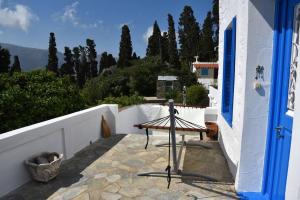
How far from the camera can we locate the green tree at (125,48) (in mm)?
37188

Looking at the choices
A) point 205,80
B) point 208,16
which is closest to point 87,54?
point 208,16

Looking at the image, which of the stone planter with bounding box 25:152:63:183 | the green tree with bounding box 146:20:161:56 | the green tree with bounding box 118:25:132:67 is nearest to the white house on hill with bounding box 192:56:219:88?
the green tree with bounding box 118:25:132:67

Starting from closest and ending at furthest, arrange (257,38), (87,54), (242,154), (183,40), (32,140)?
(257,38), (242,154), (32,140), (183,40), (87,54)

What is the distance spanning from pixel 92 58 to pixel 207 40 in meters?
20.6

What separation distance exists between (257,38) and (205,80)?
2355 centimetres

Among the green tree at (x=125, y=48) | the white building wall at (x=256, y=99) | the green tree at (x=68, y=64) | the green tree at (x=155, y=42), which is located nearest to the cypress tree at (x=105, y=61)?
the green tree at (x=68, y=64)

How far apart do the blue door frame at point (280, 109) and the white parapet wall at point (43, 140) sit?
11.1 ft

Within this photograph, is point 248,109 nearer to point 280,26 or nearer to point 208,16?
point 280,26

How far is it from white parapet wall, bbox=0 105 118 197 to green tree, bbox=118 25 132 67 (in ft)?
104

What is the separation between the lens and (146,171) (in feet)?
13.3

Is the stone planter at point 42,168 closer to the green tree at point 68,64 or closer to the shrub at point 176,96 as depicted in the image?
the shrub at point 176,96

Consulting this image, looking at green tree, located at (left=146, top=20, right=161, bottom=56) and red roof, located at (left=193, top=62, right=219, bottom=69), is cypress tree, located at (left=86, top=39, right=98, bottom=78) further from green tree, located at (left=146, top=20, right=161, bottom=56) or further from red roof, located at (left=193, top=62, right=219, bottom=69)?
red roof, located at (left=193, top=62, right=219, bottom=69)

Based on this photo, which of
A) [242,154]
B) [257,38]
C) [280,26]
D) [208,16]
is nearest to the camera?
[280,26]

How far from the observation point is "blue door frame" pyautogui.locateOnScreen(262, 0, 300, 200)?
2.47 meters
